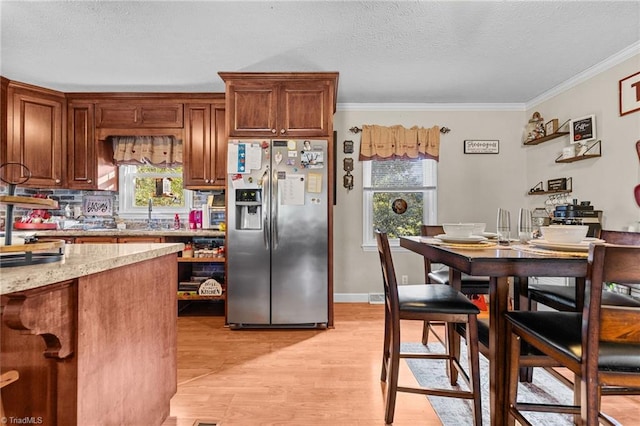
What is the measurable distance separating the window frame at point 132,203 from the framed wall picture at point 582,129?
13.4 feet

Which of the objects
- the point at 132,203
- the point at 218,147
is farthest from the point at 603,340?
the point at 132,203

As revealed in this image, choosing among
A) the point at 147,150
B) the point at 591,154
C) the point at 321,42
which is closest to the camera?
the point at 321,42

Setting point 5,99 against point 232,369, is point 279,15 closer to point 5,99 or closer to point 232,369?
point 232,369

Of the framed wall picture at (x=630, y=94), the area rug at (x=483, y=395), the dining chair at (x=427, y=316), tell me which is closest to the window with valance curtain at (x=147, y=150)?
the dining chair at (x=427, y=316)

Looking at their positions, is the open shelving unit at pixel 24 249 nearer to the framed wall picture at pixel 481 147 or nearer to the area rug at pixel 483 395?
the area rug at pixel 483 395

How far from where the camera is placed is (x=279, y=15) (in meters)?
2.15

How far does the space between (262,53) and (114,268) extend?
2.19 m

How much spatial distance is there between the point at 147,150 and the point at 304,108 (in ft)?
6.44

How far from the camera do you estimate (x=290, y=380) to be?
6.63 feet

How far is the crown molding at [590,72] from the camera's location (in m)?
2.54

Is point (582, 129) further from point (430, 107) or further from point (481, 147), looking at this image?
point (430, 107)

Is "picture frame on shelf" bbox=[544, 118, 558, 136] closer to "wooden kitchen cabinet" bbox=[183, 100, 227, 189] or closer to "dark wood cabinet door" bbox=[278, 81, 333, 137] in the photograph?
"dark wood cabinet door" bbox=[278, 81, 333, 137]

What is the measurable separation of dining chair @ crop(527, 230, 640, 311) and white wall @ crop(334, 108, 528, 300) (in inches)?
72.8

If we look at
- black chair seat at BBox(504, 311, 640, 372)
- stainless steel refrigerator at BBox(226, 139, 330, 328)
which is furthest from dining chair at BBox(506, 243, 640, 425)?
stainless steel refrigerator at BBox(226, 139, 330, 328)
